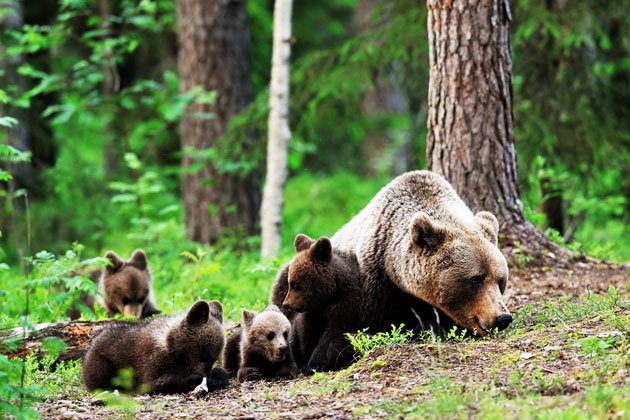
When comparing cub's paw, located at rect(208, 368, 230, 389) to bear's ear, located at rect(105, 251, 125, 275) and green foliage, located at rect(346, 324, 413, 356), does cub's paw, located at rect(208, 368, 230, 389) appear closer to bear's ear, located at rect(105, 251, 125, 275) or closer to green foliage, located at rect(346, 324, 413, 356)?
green foliage, located at rect(346, 324, 413, 356)

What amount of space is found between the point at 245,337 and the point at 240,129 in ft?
23.5

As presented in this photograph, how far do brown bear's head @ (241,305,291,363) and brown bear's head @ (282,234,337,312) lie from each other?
0.57 feet

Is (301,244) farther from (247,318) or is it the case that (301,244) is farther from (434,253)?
(434,253)

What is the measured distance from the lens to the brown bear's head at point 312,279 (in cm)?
722

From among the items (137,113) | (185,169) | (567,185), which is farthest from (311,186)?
(567,185)

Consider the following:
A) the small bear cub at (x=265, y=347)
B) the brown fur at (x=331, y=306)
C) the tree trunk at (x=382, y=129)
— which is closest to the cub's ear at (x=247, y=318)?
the small bear cub at (x=265, y=347)

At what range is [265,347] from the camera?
7.11 metres

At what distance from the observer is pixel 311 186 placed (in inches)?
880

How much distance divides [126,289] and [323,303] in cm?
325

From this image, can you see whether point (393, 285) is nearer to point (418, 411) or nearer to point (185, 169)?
point (418, 411)

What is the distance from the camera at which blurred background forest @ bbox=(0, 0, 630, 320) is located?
488 inches

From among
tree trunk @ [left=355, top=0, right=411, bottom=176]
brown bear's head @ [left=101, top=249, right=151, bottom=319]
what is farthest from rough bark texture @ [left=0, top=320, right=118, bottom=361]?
tree trunk @ [left=355, top=0, right=411, bottom=176]

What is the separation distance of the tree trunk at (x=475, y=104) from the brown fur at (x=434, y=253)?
130 cm

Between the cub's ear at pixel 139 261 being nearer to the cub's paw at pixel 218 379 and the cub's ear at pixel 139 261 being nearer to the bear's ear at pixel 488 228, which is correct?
the cub's paw at pixel 218 379
